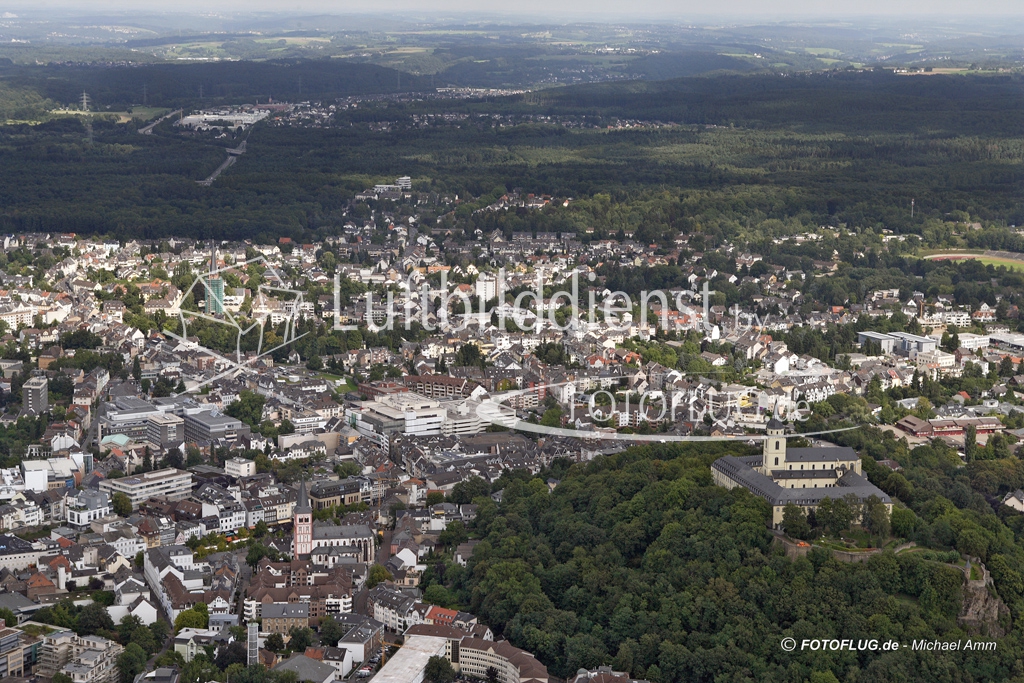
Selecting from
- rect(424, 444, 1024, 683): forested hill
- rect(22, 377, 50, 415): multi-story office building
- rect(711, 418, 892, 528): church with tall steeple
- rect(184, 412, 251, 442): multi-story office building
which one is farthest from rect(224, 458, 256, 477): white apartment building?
rect(711, 418, 892, 528): church with tall steeple

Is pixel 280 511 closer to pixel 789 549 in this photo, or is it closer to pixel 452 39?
pixel 789 549

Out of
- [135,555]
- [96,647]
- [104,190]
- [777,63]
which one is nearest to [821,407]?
[135,555]

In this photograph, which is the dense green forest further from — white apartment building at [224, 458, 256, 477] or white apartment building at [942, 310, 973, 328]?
white apartment building at [224, 458, 256, 477]

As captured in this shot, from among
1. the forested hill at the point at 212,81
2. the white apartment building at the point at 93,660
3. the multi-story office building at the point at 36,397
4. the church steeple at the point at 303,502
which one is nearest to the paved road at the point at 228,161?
the forested hill at the point at 212,81

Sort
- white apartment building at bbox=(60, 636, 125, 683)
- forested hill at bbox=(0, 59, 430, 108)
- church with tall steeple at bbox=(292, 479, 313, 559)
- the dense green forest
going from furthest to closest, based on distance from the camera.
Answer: forested hill at bbox=(0, 59, 430, 108), the dense green forest, church with tall steeple at bbox=(292, 479, 313, 559), white apartment building at bbox=(60, 636, 125, 683)

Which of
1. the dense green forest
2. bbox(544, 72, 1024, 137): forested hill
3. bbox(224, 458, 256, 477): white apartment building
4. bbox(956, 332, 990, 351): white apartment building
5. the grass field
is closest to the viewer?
bbox(224, 458, 256, 477): white apartment building

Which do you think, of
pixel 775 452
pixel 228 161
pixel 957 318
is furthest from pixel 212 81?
pixel 775 452
